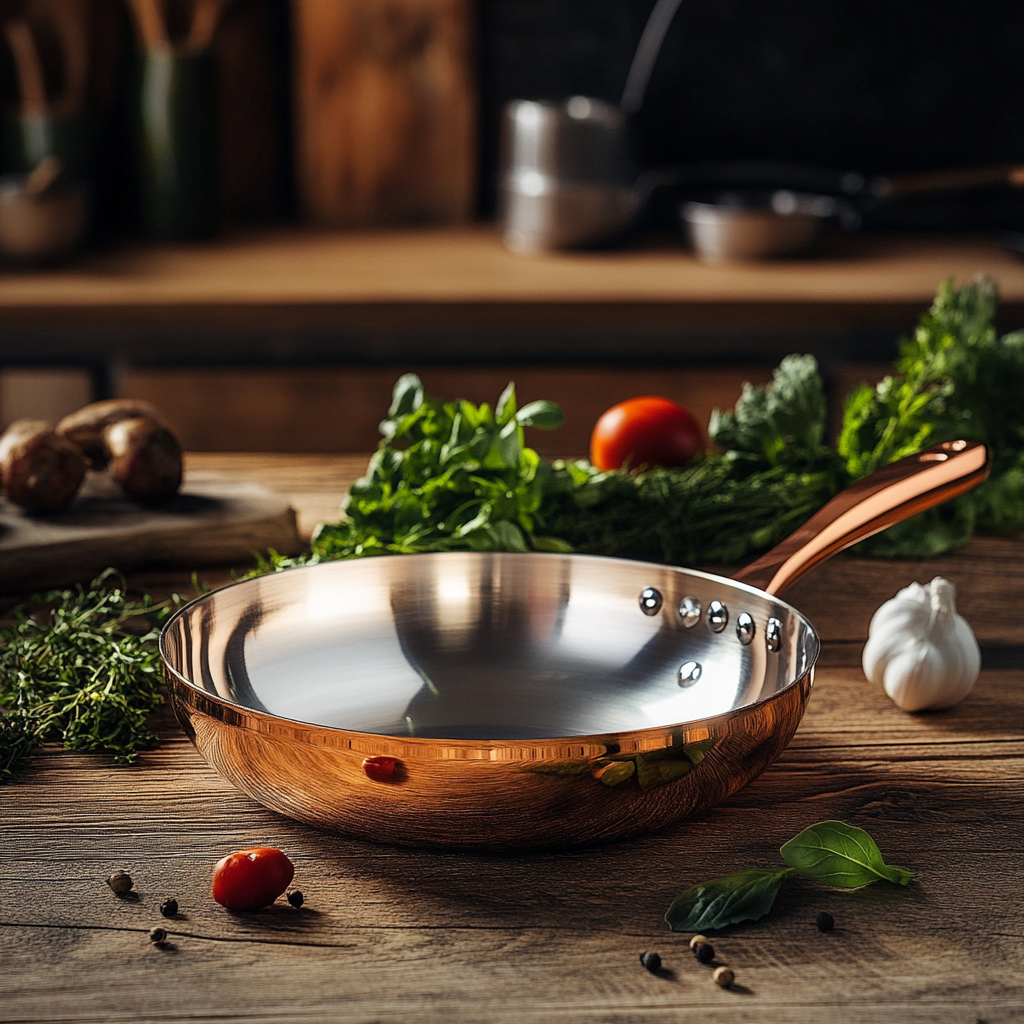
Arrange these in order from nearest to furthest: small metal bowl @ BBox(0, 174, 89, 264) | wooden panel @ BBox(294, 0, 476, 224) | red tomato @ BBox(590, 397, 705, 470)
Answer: red tomato @ BBox(590, 397, 705, 470)
small metal bowl @ BBox(0, 174, 89, 264)
wooden panel @ BBox(294, 0, 476, 224)

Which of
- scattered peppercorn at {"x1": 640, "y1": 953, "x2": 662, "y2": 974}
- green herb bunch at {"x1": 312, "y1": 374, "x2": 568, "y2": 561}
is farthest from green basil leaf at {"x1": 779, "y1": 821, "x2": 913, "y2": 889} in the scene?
green herb bunch at {"x1": 312, "y1": 374, "x2": 568, "y2": 561}

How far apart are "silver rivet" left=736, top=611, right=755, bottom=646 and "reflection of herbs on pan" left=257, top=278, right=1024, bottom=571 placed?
275 millimetres

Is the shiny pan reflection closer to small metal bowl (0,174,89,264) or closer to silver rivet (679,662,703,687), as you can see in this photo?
silver rivet (679,662,703,687)

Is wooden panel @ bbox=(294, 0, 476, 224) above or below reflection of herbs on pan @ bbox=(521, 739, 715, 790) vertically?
above

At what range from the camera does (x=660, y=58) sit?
105 inches

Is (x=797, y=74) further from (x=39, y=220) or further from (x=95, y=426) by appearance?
(x=95, y=426)

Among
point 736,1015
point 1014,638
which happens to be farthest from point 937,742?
point 736,1015

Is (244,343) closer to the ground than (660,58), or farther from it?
closer to the ground

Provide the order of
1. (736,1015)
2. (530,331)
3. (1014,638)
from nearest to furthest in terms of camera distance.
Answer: (736,1015) → (1014,638) → (530,331)

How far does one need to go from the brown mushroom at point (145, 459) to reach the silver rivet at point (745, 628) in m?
0.63

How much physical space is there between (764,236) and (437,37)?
85 centimetres

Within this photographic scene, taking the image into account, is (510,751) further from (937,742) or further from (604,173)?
(604,173)

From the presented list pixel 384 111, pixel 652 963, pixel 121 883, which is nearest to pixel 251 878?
pixel 121 883

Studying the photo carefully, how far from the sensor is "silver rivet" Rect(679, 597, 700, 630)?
2.85ft
